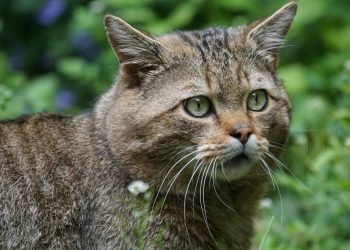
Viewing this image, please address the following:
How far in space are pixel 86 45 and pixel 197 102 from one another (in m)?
3.84

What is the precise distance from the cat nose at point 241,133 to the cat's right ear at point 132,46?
558mm

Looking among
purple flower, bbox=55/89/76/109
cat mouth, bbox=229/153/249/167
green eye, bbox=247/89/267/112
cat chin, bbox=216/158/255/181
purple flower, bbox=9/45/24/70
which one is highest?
green eye, bbox=247/89/267/112

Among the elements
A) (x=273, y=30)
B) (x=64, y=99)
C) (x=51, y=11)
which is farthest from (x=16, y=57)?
(x=273, y=30)

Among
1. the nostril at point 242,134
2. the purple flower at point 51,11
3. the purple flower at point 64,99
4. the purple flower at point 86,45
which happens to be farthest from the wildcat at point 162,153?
the purple flower at point 51,11

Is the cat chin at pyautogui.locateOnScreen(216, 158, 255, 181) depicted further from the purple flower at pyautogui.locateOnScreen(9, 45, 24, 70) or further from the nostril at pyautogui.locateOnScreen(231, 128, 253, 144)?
the purple flower at pyautogui.locateOnScreen(9, 45, 24, 70)

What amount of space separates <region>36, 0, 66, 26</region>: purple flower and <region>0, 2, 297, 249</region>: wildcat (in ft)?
12.3

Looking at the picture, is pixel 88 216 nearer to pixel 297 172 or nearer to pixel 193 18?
pixel 297 172

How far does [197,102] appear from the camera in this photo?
4.64 m

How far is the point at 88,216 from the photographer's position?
473cm

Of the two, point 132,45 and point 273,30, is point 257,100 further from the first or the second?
point 132,45

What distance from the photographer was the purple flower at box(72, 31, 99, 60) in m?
8.32

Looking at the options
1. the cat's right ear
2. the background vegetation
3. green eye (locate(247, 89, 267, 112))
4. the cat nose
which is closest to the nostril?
the cat nose

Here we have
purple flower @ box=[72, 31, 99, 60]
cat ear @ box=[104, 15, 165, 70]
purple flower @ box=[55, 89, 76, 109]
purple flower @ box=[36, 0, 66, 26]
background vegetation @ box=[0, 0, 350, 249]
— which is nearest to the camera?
cat ear @ box=[104, 15, 165, 70]

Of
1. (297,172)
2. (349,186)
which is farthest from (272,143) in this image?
(297,172)
